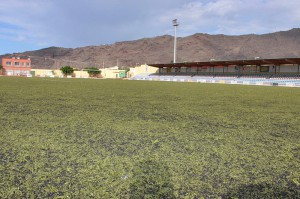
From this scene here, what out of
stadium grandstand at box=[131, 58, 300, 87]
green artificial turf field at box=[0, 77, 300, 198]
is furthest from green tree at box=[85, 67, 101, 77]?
green artificial turf field at box=[0, 77, 300, 198]

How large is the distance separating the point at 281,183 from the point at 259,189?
229mm

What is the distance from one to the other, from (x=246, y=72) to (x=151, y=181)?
39.6 meters

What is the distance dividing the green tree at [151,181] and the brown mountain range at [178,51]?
336ft

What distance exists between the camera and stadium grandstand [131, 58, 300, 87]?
31.4 meters

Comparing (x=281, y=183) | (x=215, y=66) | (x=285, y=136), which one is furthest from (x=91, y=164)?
(x=215, y=66)

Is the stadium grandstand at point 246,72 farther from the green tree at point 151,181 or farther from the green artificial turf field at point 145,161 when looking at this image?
the green tree at point 151,181

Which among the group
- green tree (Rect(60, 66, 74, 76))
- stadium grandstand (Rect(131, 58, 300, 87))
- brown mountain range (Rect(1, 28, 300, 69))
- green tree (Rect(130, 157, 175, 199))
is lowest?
green tree (Rect(130, 157, 175, 199))

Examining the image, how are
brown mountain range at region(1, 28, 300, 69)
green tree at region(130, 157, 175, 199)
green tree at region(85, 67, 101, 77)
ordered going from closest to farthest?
green tree at region(130, 157, 175, 199) < green tree at region(85, 67, 101, 77) < brown mountain range at region(1, 28, 300, 69)

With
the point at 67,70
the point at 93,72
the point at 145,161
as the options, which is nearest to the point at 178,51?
the point at 93,72

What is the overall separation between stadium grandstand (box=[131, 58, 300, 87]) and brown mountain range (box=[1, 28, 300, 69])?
61.2 meters

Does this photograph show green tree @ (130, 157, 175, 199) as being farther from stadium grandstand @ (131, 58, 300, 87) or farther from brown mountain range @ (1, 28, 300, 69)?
brown mountain range @ (1, 28, 300, 69)

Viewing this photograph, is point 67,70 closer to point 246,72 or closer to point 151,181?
point 246,72

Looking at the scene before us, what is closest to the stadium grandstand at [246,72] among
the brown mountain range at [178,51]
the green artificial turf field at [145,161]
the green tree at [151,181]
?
the green artificial turf field at [145,161]

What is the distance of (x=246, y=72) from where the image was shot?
3766cm
